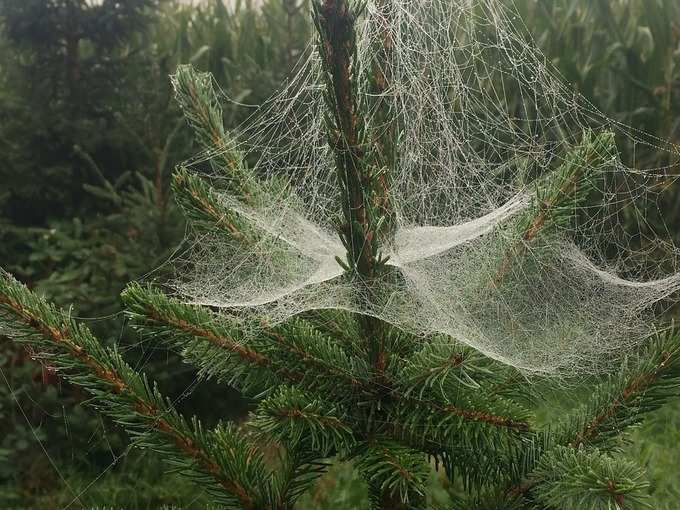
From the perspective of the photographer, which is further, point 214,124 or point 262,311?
point 214,124

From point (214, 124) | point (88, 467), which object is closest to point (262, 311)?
point (214, 124)

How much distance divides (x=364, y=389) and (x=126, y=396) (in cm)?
34

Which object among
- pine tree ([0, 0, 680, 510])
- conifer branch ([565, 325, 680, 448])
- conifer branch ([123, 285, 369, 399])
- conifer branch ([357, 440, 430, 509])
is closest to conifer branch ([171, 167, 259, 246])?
pine tree ([0, 0, 680, 510])

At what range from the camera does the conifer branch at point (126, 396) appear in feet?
2.95

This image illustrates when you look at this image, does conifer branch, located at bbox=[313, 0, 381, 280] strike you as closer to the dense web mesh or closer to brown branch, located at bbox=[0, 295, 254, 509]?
the dense web mesh

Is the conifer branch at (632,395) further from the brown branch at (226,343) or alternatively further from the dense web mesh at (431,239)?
the brown branch at (226,343)

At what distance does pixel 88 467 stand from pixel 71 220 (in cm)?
114

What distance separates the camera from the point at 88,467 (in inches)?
116

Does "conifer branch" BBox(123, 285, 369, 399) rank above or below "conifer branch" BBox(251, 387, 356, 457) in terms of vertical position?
above

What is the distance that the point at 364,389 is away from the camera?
3.22 feet

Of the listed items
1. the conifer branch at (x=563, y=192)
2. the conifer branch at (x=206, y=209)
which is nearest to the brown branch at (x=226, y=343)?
the conifer branch at (x=206, y=209)

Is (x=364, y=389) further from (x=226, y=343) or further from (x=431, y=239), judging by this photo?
(x=431, y=239)

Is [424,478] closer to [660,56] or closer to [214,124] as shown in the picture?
[214,124]

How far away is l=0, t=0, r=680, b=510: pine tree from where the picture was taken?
Result: 87cm
